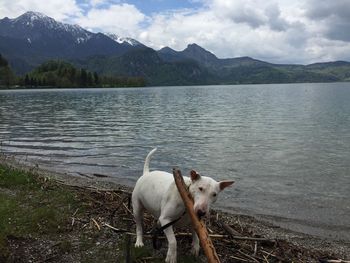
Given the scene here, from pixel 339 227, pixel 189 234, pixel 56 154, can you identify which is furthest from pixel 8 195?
pixel 56 154

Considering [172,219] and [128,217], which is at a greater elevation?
[172,219]

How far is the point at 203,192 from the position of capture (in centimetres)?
782

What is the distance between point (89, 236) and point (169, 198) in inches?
112

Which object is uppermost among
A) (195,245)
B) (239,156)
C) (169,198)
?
(169,198)

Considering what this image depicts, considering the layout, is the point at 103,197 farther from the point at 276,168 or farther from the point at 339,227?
the point at 276,168

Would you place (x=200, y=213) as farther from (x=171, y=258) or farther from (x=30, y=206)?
(x=30, y=206)

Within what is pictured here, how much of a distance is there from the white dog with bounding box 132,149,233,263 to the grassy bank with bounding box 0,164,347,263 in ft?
1.85

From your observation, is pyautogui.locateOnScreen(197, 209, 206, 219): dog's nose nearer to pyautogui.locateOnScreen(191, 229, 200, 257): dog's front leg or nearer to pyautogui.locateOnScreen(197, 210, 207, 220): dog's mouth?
pyautogui.locateOnScreen(197, 210, 207, 220): dog's mouth

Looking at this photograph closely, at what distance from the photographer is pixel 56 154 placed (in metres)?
31.0

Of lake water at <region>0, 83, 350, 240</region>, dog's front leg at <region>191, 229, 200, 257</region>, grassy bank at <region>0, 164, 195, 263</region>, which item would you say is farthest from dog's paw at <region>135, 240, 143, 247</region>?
lake water at <region>0, 83, 350, 240</region>

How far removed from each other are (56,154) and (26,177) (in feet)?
50.7

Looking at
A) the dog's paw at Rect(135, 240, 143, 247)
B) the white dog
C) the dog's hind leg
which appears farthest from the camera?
the dog's hind leg

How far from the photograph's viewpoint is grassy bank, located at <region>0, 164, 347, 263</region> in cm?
921

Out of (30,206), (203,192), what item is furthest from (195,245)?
(30,206)
